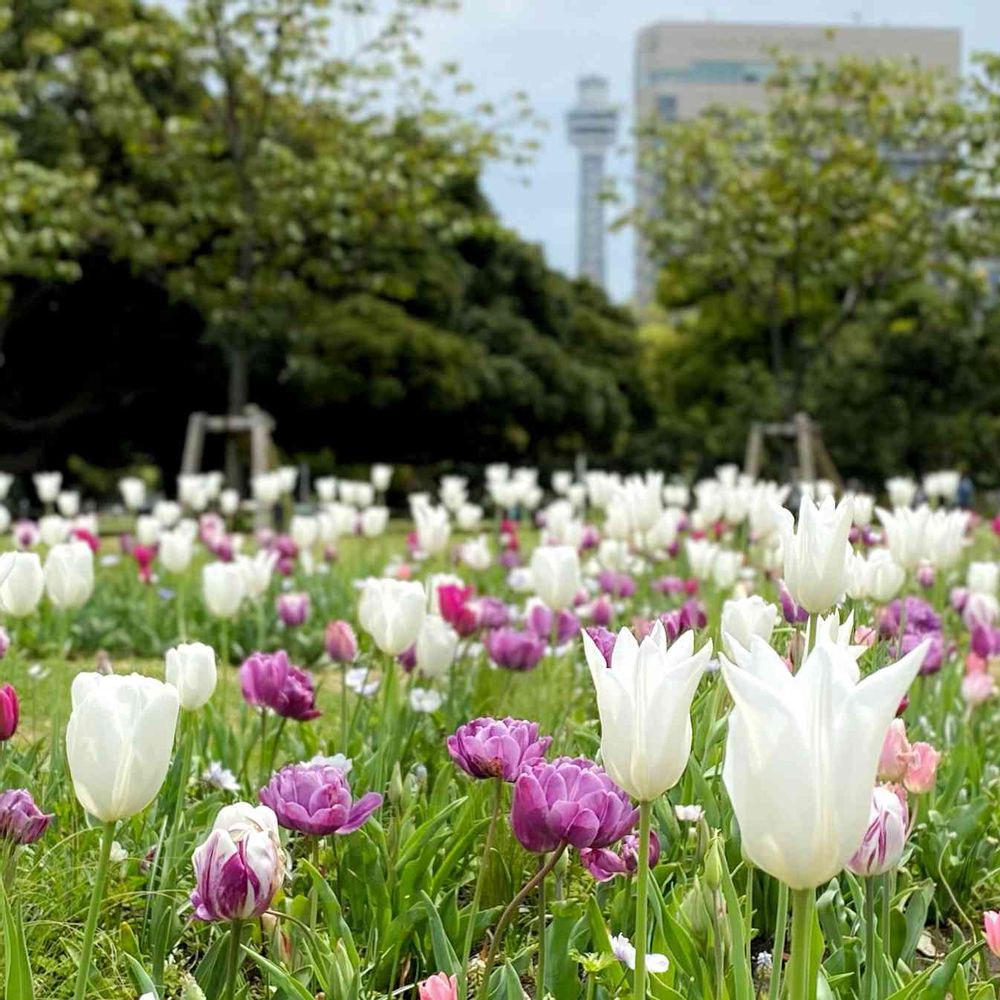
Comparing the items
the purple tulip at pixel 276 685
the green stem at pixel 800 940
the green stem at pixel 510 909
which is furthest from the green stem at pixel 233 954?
the purple tulip at pixel 276 685

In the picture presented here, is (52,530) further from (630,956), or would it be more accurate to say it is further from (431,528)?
(630,956)

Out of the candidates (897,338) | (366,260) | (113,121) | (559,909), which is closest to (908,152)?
(897,338)

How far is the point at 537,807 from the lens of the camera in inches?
65.9

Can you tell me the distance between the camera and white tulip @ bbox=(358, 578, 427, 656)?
112 inches

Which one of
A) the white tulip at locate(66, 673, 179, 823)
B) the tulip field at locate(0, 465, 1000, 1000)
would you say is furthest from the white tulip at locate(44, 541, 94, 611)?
the white tulip at locate(66, 673, 179, 823)

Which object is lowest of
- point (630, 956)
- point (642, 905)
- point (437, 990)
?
point (630, 956)

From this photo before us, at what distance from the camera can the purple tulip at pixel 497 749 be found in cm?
191

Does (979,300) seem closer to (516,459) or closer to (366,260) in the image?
(516,459)

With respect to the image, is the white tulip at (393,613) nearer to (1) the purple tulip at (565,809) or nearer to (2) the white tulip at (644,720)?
(1) the purple tulip at (565,809)

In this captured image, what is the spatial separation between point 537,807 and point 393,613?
1.22 m

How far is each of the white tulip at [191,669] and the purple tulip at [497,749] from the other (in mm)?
606

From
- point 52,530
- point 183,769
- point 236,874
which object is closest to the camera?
point 236,874

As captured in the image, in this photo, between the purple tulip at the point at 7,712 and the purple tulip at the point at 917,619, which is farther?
the purple tulip at the point at 917,619

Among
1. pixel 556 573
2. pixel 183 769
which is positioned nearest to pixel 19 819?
pixel 183 769
